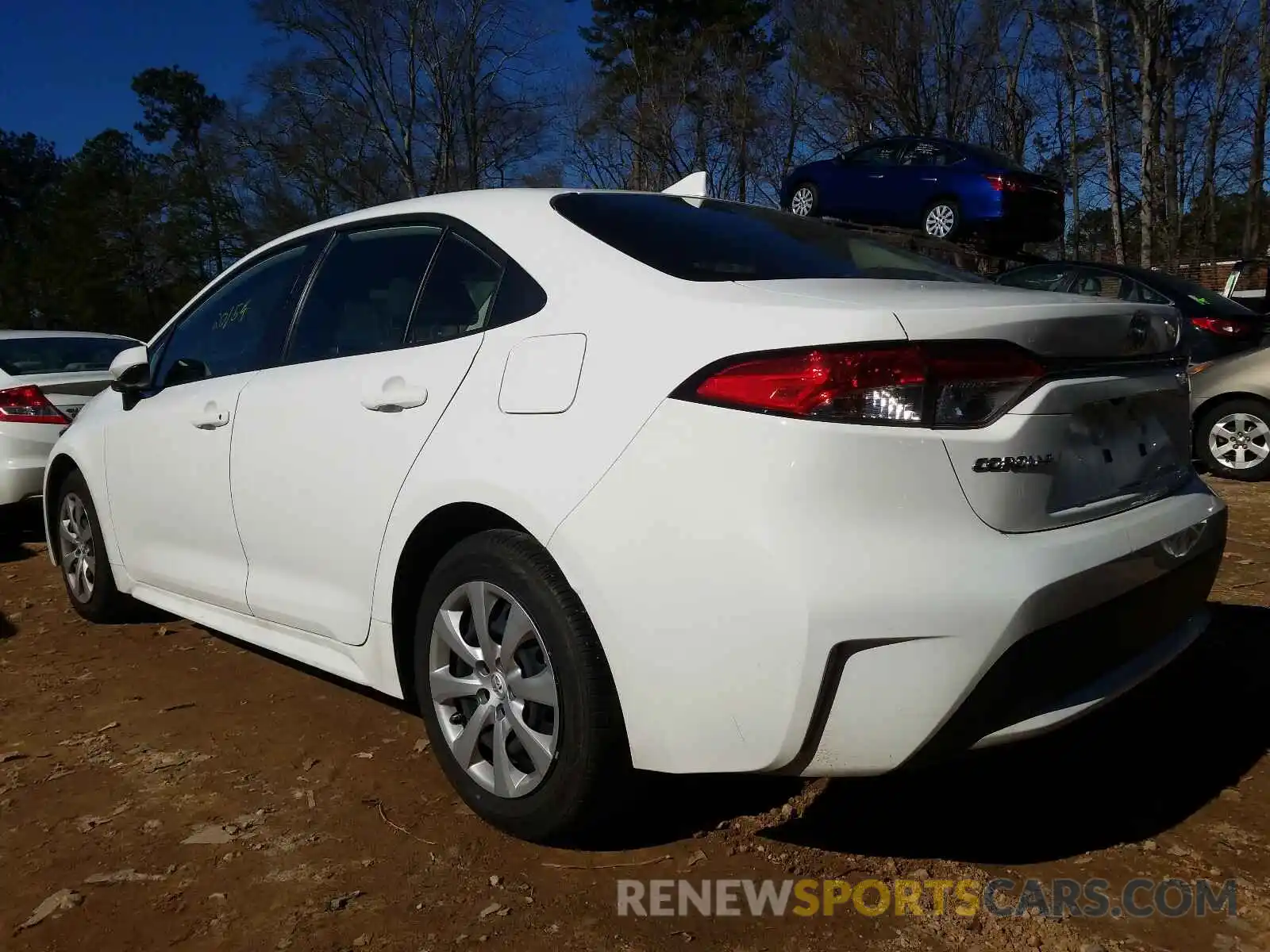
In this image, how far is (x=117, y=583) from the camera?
4070 mm

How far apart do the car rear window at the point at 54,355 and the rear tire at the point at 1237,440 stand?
741cm

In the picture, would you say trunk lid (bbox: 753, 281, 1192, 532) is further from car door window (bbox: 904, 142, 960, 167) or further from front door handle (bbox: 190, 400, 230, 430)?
car door window (bbox: 904, 142, 960, 167)

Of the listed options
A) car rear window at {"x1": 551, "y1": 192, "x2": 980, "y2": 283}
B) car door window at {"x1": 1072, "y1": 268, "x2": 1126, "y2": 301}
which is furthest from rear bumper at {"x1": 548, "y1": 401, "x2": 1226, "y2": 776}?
car door window at {"x1": 1072, "y1": 268, "x2": 1126, "y2": 301}

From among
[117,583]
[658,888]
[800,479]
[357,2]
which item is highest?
[357,2]

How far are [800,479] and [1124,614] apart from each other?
0.80 meters

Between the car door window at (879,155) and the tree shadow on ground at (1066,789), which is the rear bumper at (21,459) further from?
the car door window at (879,155)

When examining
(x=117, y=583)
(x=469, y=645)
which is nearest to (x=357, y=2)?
(x=117, y=583)

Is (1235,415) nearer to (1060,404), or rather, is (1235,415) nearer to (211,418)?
(1060,404)

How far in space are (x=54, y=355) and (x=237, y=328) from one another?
4023mm

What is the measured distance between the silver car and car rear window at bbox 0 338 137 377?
24.2ft

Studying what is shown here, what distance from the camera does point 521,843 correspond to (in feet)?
7.97

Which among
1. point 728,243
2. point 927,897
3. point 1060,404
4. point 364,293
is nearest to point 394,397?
point 364,293

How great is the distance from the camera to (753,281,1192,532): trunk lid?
1.93 m

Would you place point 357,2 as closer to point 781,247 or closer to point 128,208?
point 128,208
